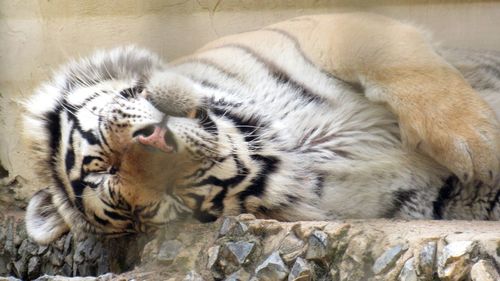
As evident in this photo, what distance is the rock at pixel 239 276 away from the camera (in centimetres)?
171

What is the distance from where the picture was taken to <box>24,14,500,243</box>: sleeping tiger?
1.81 meters

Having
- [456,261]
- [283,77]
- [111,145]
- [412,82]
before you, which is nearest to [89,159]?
[111,145]

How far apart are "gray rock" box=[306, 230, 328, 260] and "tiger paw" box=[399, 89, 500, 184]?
1.06 feet

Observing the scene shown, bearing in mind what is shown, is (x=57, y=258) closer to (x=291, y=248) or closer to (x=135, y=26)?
(x=135, y=26)

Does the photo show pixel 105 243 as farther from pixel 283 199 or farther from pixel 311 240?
pixel 311 240

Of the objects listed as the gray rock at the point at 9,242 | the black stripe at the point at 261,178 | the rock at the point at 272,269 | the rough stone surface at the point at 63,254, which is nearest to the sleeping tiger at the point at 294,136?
the black stripe at the point at 261,178

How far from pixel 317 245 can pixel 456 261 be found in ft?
0.98

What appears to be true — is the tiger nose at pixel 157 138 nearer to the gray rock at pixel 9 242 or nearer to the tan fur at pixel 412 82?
the tan fur at pixel 412 82

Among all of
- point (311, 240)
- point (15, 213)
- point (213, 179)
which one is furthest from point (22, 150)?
point (311, 240)

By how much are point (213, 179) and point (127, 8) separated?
27.2 inches

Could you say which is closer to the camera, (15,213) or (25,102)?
(25,102)

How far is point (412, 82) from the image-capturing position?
1838mm

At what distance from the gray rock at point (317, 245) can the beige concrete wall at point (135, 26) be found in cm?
57

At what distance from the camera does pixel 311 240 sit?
65.7 inches
